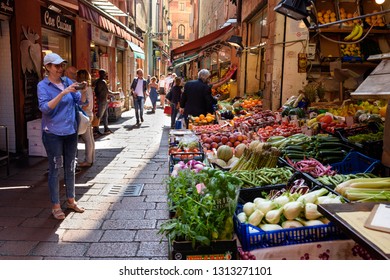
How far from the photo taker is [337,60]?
9523 millimetres

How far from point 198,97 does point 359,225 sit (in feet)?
22.9

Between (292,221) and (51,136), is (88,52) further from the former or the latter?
(292,221)

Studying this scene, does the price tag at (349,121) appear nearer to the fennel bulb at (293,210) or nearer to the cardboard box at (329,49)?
the fennel bulb at (293,210)

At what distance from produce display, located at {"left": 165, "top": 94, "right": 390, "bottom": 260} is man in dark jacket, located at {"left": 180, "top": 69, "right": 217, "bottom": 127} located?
2.14 metres

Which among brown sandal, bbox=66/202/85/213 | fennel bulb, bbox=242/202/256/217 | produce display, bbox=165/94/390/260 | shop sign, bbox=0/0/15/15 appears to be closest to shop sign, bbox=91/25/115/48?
shop sign, bbox=0/0/15/15

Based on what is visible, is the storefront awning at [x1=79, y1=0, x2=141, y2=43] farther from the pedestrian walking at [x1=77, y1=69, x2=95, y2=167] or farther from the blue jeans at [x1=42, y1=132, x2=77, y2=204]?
the blue jeans at [x1=42, y1=132, x2=77, y2=204]

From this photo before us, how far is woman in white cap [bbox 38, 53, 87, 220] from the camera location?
4492 mm

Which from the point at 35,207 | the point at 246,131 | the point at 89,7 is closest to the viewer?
the point at 35,207

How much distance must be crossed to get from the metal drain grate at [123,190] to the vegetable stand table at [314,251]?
353 centimetres

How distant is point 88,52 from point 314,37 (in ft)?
24.8

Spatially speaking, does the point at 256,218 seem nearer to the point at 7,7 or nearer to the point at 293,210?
the point at 293,210

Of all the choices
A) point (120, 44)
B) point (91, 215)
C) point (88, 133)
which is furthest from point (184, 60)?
point (91, 215)

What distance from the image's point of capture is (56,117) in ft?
15.0
